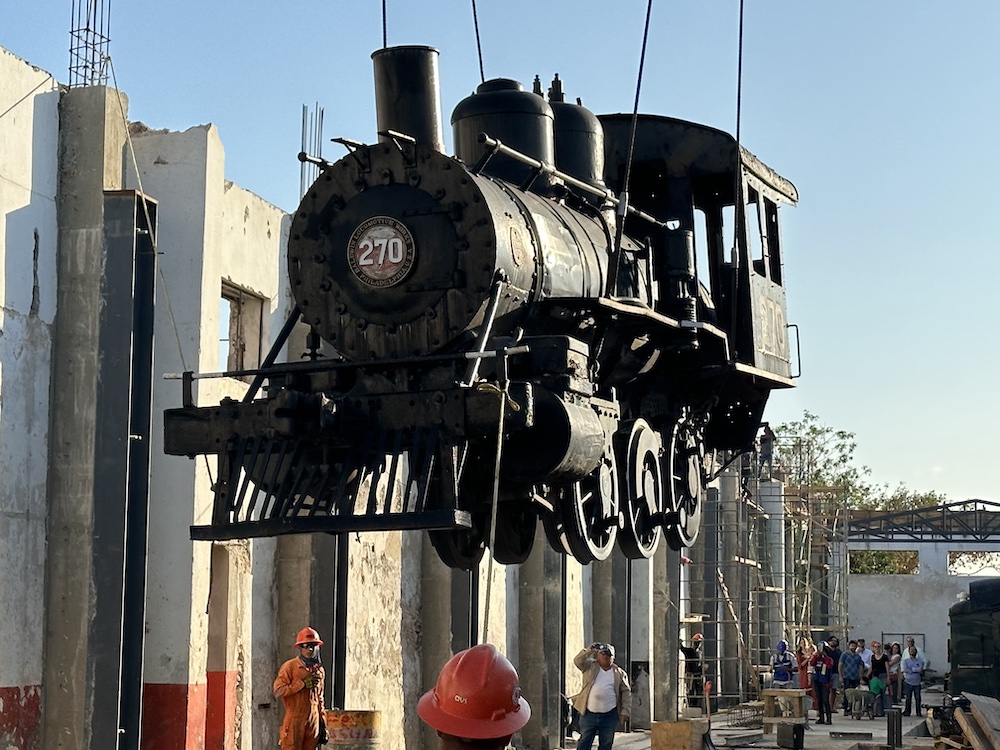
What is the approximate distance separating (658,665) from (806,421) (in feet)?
145

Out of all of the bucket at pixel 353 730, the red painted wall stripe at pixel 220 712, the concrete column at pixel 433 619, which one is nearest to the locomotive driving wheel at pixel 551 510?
the bucket at pixel 353 730

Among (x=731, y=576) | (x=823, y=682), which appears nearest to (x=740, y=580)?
(x=731, y=576)

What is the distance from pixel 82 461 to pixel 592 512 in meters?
4.42

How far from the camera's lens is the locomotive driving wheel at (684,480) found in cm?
1230

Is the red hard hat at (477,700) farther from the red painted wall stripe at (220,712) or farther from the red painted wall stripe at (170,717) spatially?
the red painted wall stripe at (220,712)

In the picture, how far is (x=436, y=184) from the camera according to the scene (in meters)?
9.22

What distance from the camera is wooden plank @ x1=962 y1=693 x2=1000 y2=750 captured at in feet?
45.5

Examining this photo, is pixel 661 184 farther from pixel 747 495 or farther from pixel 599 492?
pixel 747 495

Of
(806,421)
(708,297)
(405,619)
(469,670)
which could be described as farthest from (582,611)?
(806,421)

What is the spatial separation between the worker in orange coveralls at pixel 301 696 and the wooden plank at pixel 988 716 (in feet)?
20.4

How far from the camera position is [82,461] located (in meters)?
12.4

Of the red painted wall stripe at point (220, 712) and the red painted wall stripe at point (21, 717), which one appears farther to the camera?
the red painted wall stripe at point (220, 712)

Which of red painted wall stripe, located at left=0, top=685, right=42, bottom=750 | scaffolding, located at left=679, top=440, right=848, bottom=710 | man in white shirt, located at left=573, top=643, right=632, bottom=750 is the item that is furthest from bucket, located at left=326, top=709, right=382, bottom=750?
scaffolding, located at left=679, top=440, right=848, bottom=710

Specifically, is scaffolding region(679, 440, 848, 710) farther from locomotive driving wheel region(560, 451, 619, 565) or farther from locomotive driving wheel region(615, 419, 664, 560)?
locomotive driving wheel region(560, 451, 619, 565)
